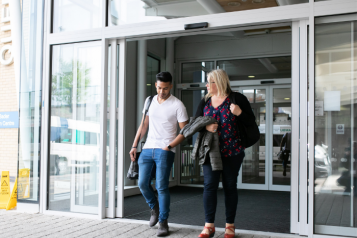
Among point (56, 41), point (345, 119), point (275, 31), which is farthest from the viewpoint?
point (275, 31)

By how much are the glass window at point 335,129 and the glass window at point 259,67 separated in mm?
3942

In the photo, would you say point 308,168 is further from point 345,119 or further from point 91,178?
point 91,178

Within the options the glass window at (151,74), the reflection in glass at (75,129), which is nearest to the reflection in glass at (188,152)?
the glass window at (151,74)

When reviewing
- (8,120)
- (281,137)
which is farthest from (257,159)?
(8,120)

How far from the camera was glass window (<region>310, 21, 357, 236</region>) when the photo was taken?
3295 mm

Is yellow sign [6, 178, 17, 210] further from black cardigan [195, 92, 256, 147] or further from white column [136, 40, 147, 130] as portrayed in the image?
black cardigan [195, 92, 256, 147]

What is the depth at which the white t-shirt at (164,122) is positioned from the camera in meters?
3.61

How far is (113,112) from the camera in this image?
433 centimetres

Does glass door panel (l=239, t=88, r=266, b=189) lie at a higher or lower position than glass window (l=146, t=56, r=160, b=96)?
lower

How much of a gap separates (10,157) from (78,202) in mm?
3875

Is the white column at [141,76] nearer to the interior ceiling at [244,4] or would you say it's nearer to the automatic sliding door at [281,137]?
the automatic sliding door at [281,137]

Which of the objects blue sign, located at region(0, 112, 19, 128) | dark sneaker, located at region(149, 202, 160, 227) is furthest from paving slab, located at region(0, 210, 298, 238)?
blue sign, located at region(0, 112, 19, 128)

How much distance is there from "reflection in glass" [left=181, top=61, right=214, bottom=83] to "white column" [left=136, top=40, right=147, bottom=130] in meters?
1.40

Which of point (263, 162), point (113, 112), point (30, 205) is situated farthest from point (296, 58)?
point (263, 162)
